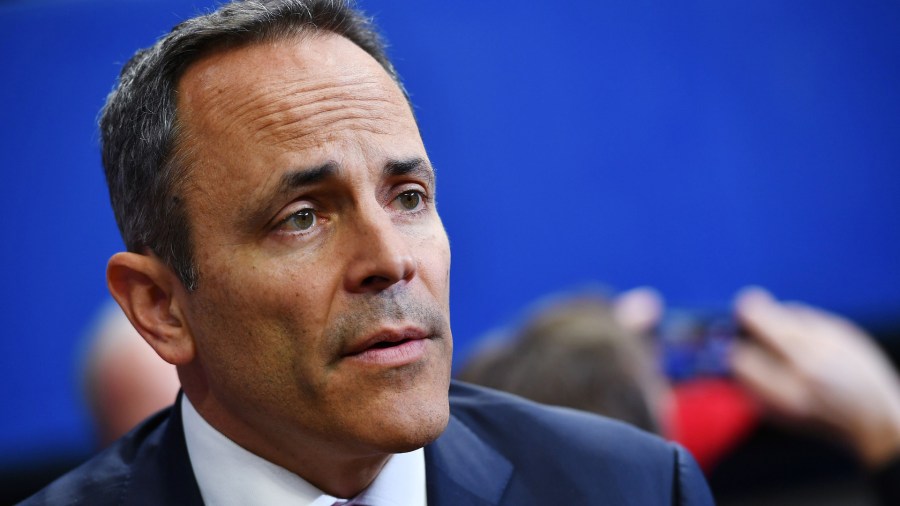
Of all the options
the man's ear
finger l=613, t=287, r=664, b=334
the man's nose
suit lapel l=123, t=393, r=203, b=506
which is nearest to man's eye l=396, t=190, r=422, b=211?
the man's nose

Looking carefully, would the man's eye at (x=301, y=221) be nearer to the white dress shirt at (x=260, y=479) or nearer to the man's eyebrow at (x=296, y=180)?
the man's eyebrow at (x=296, y=180)

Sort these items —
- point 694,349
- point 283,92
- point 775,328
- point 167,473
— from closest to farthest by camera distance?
point 283,92 < point 167,473 < point 775,328 < point 694,349

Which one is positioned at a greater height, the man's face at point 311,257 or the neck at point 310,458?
the man's face at point 311,257

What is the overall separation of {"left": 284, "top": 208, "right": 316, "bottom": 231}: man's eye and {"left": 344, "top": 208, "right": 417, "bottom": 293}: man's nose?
2.8 inches

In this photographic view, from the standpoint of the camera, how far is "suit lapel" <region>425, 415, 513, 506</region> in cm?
194

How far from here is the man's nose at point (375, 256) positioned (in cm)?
171

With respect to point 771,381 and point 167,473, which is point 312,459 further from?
point 771,381

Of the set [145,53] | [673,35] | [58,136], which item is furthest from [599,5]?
[145,53]

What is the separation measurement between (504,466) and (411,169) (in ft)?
1.88

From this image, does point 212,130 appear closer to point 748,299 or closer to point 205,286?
point 205,286

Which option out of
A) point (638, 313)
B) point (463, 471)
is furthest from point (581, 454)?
point (638, 313)

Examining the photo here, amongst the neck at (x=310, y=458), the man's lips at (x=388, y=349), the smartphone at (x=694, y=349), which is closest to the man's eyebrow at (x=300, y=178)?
the man's lips at (x=388, y=349)

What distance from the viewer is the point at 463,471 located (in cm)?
198

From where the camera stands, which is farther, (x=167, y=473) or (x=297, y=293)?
(x=167, y=473)
